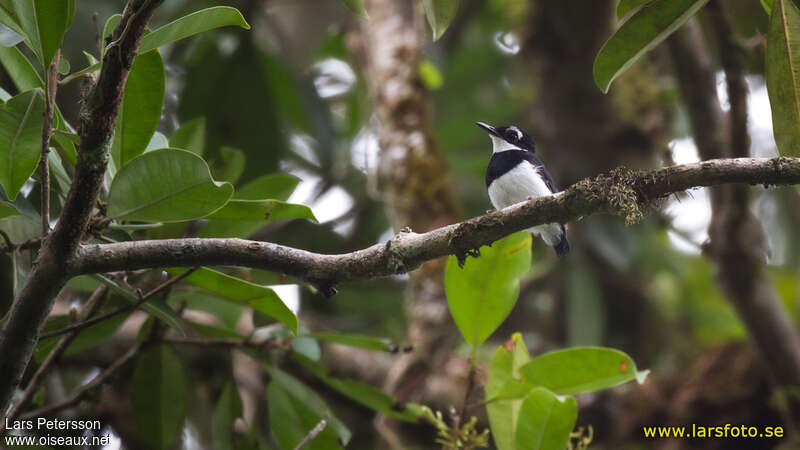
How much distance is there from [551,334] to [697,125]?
6.86 ft

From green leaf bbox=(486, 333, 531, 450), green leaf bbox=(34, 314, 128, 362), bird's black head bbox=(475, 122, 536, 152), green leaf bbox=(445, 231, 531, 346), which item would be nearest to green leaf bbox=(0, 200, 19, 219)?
green leaf bbox=(34, 314, 128, 362)

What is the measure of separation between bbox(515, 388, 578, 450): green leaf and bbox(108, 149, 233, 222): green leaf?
0.96 meters

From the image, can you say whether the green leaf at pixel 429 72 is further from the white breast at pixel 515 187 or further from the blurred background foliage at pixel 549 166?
the white breast at pixel 515 187

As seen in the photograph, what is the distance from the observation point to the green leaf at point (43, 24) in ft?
5.08

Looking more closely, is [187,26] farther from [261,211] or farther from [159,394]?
[159,394]

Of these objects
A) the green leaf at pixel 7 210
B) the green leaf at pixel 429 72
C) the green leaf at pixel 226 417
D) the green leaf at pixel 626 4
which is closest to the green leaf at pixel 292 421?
the green leaf at pixel 226 417

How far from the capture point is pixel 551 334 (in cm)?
504

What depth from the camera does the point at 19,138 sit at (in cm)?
159

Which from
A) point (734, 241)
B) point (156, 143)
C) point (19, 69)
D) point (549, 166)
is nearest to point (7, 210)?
point (19, 69)

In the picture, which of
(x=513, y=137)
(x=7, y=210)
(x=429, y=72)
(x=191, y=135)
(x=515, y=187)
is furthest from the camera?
(x=429, y=72)

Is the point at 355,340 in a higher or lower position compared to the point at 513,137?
lower

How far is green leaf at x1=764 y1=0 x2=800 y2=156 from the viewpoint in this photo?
1.69 metres

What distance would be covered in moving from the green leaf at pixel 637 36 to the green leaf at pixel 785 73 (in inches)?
7.6

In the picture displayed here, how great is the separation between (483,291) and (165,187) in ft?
3.13
